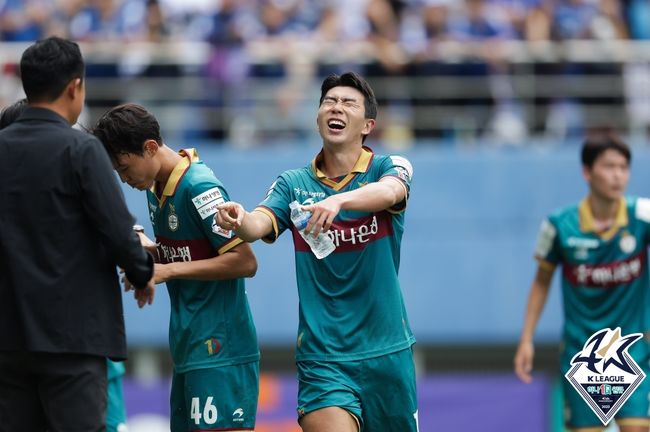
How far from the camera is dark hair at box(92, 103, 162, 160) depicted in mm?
7035

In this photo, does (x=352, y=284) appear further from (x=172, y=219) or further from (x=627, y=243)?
(x=627, y=243)

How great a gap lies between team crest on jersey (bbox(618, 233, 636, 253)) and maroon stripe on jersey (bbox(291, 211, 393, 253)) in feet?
8.94

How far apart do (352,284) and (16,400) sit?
2.01m

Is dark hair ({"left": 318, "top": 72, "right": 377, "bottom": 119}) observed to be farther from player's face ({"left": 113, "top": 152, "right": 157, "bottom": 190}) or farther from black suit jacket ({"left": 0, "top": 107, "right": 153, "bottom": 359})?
black suit jacket ({"left": 0, "top": 107, "right": 153, "bottom": 359})

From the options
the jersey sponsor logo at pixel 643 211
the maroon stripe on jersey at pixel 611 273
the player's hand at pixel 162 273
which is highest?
the jersey sponsor logo at pixel 643 211

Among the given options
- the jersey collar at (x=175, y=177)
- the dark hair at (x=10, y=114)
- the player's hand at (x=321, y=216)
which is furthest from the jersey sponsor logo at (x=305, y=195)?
the dark hair at (x=10, y=114)

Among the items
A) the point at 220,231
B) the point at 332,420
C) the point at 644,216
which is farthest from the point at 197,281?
the point at 644,216

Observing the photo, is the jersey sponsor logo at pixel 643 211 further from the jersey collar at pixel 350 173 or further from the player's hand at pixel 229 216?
the player's hand at pixel 229 216

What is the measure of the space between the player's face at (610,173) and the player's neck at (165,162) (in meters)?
3.42

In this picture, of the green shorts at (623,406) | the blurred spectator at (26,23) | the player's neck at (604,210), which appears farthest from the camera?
the blurred spectator at (26,23)

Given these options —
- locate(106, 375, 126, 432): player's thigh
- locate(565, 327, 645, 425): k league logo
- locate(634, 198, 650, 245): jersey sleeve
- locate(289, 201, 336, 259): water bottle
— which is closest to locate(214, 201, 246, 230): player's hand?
locate(289, 201, 336, 259): water bottle

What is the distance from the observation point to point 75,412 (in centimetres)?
590

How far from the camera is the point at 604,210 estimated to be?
942 centimetres

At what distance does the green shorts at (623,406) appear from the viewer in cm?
876
